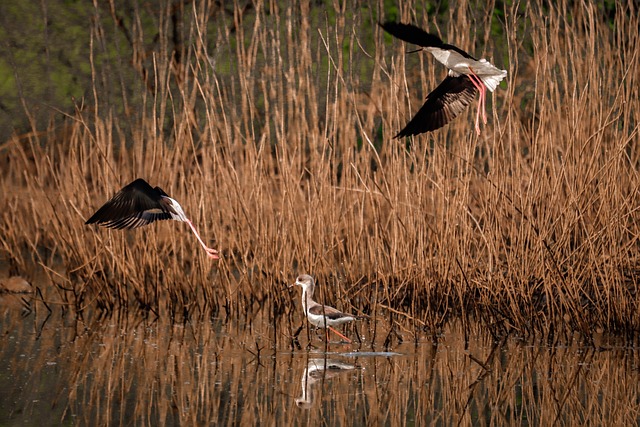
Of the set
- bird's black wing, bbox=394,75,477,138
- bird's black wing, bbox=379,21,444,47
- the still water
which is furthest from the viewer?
bird's black wing, bbox=394,75,477,138

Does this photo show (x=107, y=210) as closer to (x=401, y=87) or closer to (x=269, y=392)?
(x=269, y=392)

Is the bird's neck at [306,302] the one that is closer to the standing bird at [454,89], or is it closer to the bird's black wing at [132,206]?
the bird's black wing at [132,206]

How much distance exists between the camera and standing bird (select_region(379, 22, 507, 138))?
541 centimetres

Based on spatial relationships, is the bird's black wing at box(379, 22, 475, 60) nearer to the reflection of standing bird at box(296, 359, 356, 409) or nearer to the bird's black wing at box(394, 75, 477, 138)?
the bird's black wing at box(394, 75, 477, 138)

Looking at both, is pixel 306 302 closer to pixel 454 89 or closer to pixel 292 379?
pixel 292 379

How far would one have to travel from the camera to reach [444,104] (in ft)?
18.9

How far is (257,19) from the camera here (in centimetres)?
674

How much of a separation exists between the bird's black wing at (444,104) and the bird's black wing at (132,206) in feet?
4.04

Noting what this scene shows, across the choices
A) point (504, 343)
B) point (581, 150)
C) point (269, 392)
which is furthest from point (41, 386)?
point (581, 150)

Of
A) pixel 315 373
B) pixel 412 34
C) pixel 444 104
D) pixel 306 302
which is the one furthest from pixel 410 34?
pixel 306 302

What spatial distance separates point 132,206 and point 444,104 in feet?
5.17

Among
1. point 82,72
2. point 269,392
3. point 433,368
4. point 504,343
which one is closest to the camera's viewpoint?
point 269,392

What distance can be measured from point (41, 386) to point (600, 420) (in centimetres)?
230

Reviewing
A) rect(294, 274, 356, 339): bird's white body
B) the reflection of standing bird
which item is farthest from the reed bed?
the reflection of standing bird
